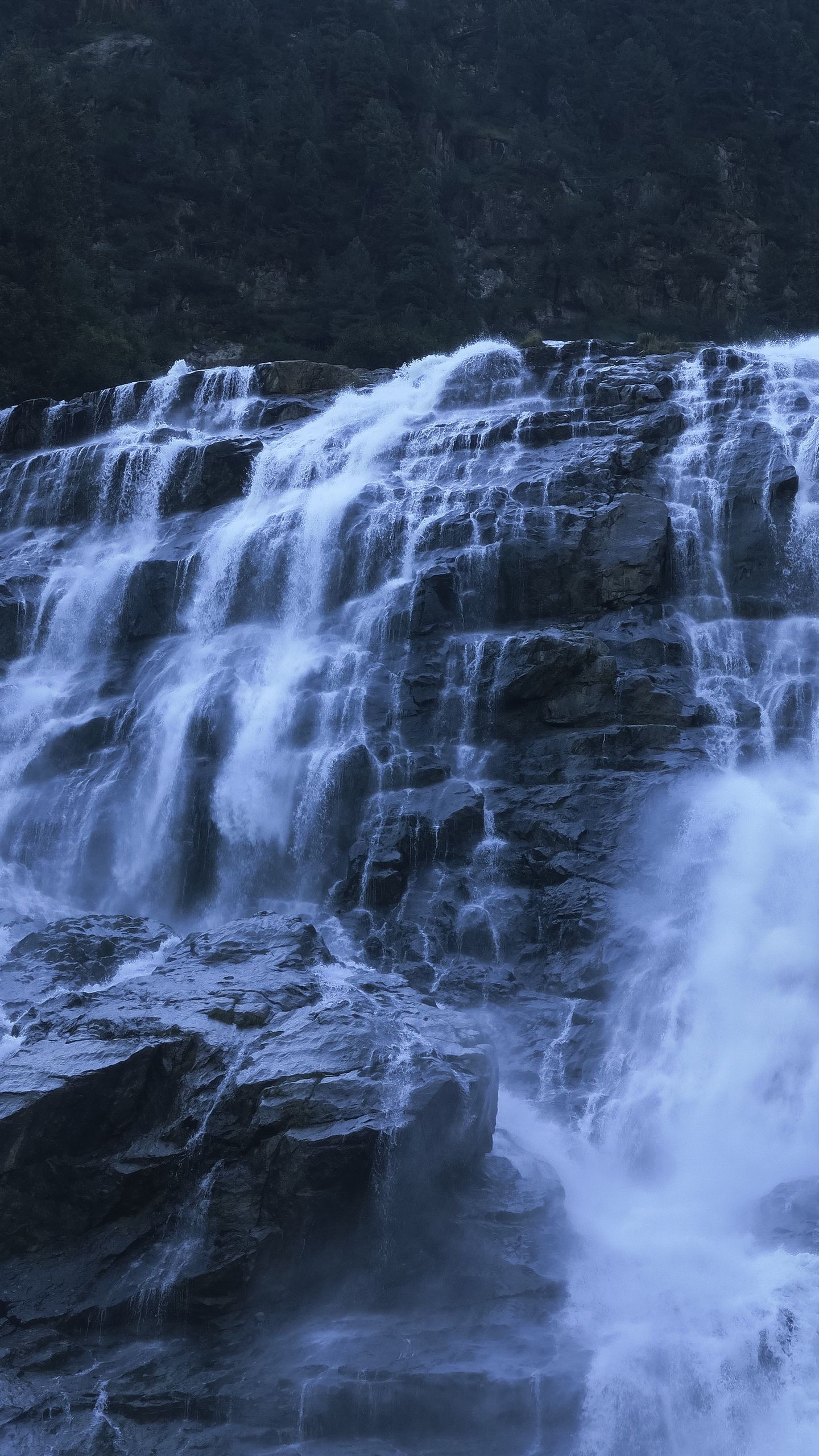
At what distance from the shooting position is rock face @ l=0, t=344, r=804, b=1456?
1198 cm

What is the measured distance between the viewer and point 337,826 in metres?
21.6

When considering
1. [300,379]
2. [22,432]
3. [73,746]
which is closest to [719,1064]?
[73,746]

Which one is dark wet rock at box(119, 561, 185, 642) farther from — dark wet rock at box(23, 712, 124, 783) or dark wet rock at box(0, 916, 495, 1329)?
dark wet rock at box(0, 916, 495, 1329)

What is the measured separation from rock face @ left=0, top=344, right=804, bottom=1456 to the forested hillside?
16733 mm

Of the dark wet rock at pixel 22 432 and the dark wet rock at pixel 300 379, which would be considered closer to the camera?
the dark wet rock at pixel 300 379

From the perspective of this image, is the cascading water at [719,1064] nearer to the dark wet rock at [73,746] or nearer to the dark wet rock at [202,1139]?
the dark wet rock at [202,1139]

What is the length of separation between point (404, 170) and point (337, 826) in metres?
42.6

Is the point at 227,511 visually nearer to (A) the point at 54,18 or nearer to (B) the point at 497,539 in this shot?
(B) the point at 497,539

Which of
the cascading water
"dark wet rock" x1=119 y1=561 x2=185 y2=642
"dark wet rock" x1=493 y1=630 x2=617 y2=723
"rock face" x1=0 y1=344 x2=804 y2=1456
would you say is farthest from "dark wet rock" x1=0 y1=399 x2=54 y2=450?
"dark wet rock" x1=493 y1=630 x2=617 y2=723

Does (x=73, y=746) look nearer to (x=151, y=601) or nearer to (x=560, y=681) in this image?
(x=151, y=601)

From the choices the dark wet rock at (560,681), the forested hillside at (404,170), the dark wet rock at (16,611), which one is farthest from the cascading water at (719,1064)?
the forested hillside at (404,170)

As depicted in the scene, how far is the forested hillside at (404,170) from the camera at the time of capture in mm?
49719

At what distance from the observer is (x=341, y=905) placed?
20.5 meters

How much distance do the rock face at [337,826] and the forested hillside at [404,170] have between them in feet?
54.9
